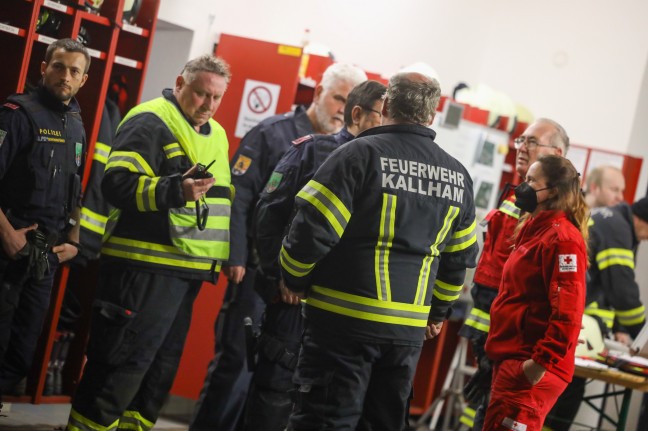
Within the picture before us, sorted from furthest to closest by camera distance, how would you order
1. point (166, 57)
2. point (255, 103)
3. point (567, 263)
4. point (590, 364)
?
1. point (166, 57)
2. point (255, 103)
3. point (590, 364)
4. point (567, 263)

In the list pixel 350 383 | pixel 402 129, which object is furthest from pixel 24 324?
pixel 402 129

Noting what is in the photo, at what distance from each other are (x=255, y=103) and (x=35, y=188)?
188 centimetres

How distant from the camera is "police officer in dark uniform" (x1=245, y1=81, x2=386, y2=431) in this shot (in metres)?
4.11

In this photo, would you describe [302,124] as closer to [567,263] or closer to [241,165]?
[241,165]

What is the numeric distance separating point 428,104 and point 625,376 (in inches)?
93.9

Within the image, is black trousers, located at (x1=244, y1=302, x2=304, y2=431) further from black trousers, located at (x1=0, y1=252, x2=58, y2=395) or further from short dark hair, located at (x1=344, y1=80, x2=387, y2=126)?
black trousers, located at (x1=0, y1=252, x2=58, y2=395)

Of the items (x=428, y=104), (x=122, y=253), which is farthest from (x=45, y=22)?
(x=428, y=104)

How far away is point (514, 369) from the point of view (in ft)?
12.9

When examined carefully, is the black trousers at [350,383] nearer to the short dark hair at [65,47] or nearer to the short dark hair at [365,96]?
the short dark hair at [365,96]

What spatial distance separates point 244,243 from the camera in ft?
15.3

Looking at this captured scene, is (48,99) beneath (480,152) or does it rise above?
beneath

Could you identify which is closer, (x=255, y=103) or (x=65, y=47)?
(x=65, y=47)

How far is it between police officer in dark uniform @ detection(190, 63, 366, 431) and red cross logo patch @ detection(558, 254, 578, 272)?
142 cm

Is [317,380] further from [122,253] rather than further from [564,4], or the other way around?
[564,4]
